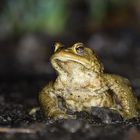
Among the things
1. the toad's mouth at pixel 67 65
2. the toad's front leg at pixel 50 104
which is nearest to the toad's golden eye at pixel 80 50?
the toad's mouth at pixel 67 65

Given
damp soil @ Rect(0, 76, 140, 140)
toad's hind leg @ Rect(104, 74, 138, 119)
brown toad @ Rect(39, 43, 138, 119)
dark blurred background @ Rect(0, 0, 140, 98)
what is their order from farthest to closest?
1. dark blurred background @ Rect(0, 0, 140, 98)
2. toad's hind leg @ Rect(104, 74, 138, 119)
3. brown toad @ Rect(39, 43, 138, 119)
4. damp soil @ Rect(0, 76, 140, 140)

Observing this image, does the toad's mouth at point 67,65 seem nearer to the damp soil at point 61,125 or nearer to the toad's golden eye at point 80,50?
the toad's golden eye at point 80,50

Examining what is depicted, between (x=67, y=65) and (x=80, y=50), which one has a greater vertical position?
(x=80, y=50)

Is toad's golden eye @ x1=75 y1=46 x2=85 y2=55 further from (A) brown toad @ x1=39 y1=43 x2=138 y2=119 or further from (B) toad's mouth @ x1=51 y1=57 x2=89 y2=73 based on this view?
(B) toad's mouth @ x1=51 y1=57 x2=89 y2=73

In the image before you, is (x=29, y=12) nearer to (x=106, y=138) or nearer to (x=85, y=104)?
(x=85, y=104)

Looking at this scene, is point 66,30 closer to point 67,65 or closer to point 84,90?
point 84,90

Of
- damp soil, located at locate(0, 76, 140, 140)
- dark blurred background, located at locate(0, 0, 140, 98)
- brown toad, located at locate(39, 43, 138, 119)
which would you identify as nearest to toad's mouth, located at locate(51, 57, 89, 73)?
brown toad, located at locate(39, 43, 138, 119)

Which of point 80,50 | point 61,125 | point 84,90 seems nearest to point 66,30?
point 84,90

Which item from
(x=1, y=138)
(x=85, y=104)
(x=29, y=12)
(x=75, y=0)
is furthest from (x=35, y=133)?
(x=75, y=0)
